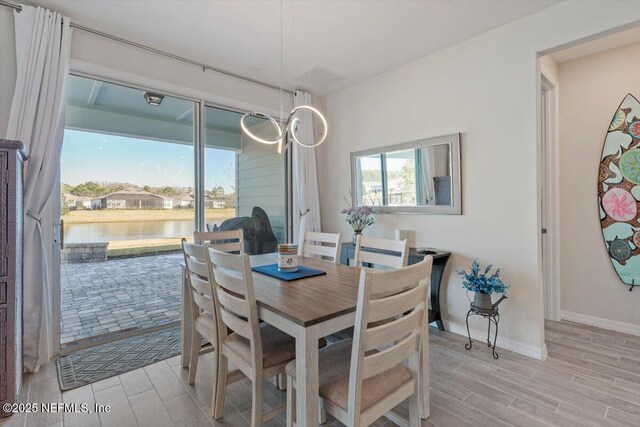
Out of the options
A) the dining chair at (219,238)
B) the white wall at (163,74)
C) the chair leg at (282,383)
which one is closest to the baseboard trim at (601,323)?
the chair leg at (282,383)

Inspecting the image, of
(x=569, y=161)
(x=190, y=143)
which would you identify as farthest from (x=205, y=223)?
(x=569, y=161)

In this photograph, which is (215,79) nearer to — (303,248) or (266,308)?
(303,248)

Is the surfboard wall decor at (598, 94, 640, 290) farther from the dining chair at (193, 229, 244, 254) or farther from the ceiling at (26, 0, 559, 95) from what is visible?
the dining chair at (193, 229, 244, 254)

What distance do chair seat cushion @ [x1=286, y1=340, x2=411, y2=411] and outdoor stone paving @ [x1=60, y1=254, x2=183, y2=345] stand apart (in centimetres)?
232

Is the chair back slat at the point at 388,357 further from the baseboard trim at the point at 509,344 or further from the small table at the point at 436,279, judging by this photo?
the baseboard trim at the point at 509,344

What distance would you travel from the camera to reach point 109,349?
2674 mm

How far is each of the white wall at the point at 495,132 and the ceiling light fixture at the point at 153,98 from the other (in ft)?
8.18

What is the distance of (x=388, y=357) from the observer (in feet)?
4.30

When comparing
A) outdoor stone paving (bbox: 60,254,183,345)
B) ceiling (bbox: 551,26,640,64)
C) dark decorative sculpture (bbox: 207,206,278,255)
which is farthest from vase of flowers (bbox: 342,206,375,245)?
ceiling (bbox: 551,26,640,64)

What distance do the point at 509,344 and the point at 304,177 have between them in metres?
2.86

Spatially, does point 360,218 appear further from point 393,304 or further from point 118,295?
point 118,295

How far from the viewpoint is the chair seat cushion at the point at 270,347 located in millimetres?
1629

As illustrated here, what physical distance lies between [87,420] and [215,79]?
320 centimetres

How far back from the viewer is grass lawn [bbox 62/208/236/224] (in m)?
2.74
